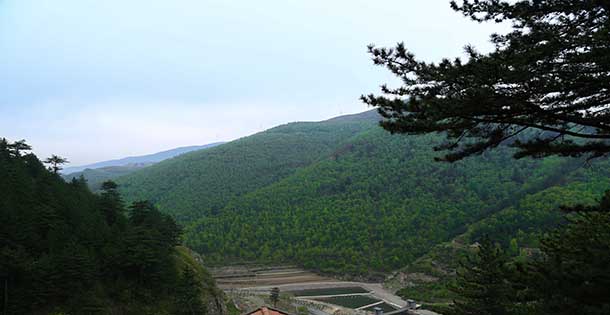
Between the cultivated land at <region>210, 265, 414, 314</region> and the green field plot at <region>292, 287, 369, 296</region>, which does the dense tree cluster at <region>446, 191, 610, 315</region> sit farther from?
the green field plot at <region>292, 287, 369, 296</region>

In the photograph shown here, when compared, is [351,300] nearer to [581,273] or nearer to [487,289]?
[487,289]

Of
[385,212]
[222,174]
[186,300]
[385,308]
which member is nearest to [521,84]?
[186,300]

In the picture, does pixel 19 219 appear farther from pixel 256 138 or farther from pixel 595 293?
pixel 256 138

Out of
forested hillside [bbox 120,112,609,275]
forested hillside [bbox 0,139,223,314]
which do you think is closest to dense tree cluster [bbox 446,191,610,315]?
forested hillside [bbox 0,139,223,314]

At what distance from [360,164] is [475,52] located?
5648cm

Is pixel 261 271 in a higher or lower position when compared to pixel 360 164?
lower

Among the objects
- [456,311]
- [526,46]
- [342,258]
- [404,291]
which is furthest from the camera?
[342,258]

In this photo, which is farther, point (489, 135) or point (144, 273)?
point (144, 273)

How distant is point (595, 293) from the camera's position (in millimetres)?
5473

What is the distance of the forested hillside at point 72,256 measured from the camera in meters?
11.8

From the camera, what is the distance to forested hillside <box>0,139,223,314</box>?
38.7ft

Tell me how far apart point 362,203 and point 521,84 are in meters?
45.1

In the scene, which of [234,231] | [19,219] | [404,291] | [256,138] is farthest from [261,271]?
[256,138]

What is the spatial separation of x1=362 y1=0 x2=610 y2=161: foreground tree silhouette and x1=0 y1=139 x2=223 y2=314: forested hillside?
12.2 metres
